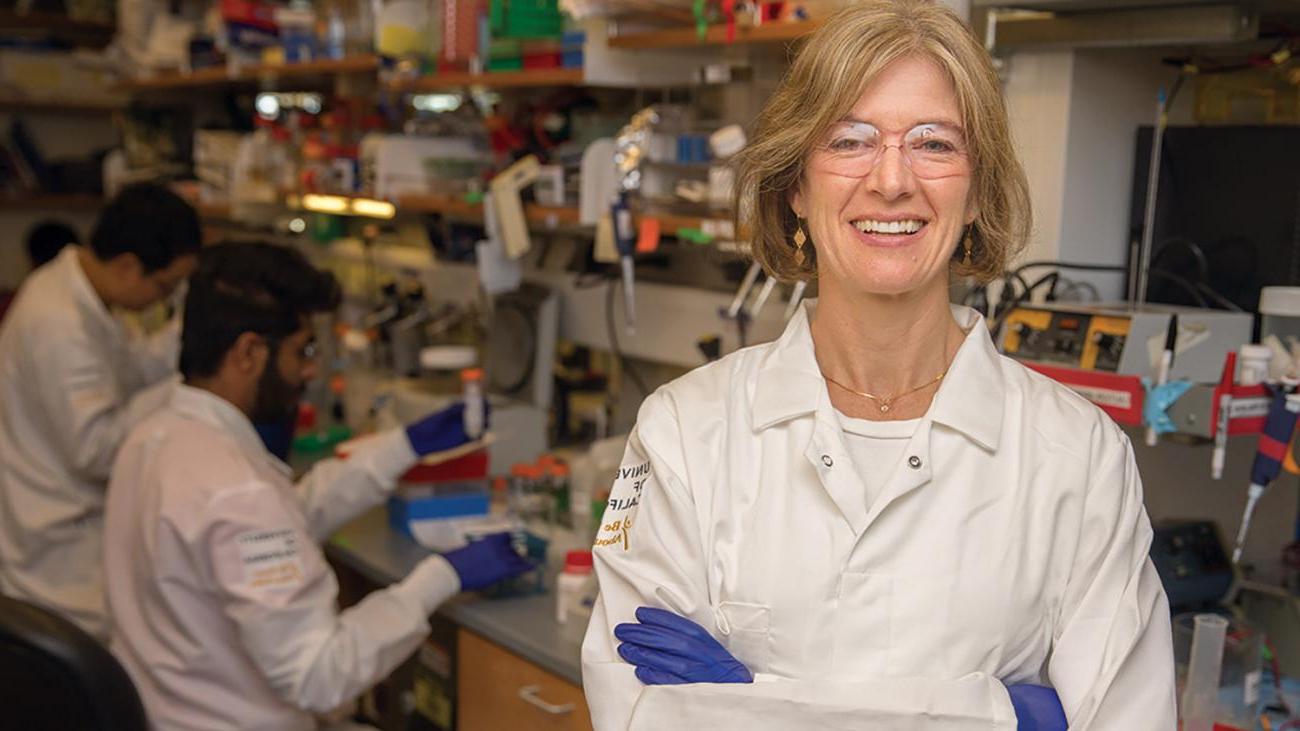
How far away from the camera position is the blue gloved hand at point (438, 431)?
9.07ft

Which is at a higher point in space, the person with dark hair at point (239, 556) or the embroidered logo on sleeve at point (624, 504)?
the embroidered logo on sleeve at point (624, 504)

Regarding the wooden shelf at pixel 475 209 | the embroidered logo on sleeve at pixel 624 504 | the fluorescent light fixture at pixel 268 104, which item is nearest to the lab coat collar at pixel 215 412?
the wooden shelf at pixel 475 209

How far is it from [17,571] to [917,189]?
2.74 meters

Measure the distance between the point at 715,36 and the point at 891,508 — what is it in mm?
1294

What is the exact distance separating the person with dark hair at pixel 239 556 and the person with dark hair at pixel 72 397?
37.1 inches

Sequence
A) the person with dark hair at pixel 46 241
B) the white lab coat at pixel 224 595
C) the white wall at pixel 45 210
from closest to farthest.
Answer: the white lab coat at pixel 224 595 → the person with dark hair at pixel 46 241 → the white wall at pixel 45 210

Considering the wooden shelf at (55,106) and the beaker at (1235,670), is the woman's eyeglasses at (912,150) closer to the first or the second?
the beaker at (1235,670)

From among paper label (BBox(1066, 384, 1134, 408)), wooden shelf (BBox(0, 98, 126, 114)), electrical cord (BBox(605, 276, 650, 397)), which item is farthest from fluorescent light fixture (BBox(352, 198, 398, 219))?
wooden shelf (BBox(0, 98, 126, 114))

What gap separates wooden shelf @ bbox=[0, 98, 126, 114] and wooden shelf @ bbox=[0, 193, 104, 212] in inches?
16.7

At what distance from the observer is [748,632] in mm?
1378

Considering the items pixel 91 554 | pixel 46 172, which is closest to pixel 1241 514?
pixel 91 554

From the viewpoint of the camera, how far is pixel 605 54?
2781 millimetres

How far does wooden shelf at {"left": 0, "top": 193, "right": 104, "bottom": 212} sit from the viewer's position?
6.01 m

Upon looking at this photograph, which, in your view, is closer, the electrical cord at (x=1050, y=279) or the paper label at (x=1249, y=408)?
the paper label at (x=1249, y=408)
